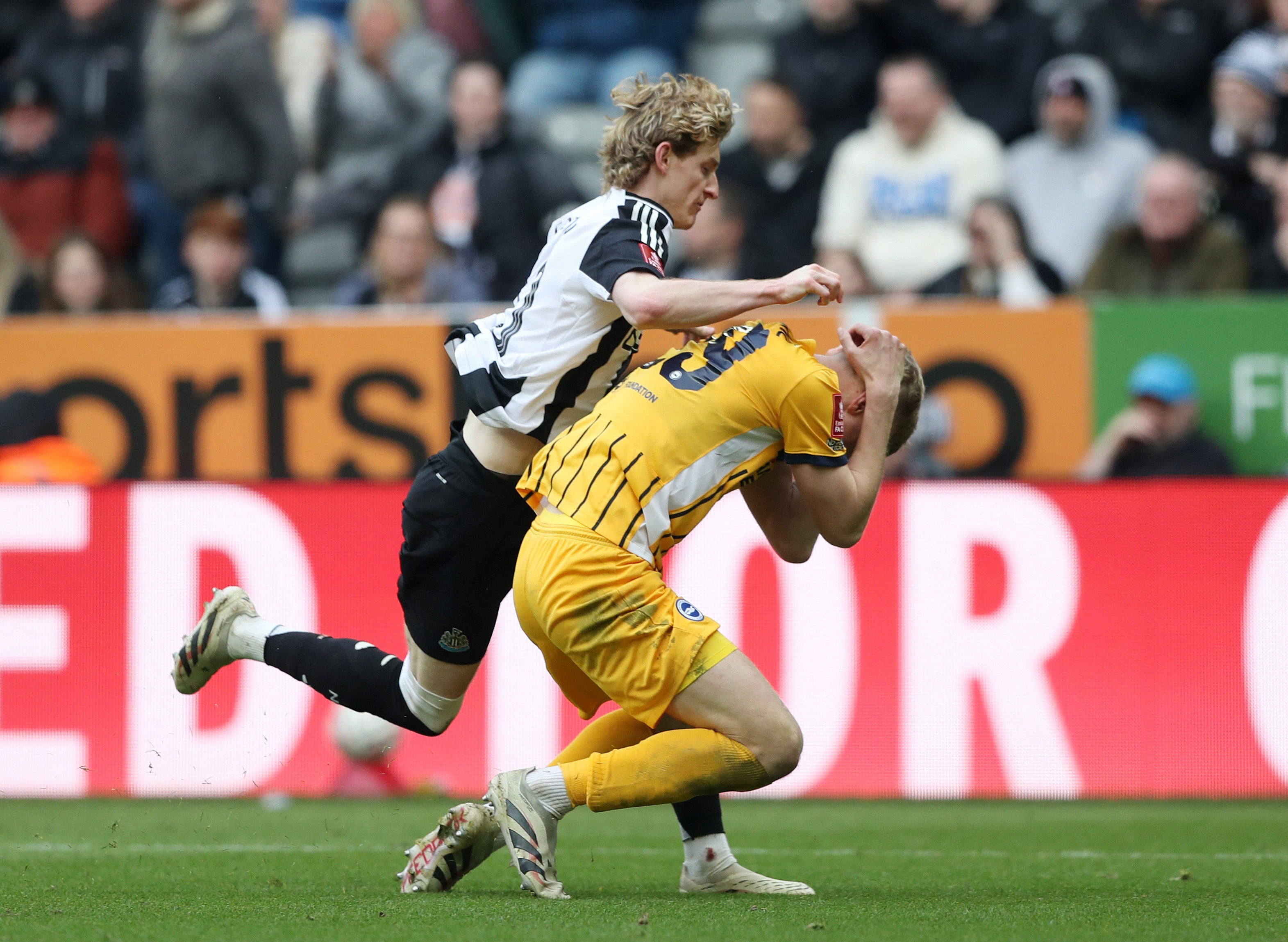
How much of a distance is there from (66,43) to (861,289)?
6.26 metres

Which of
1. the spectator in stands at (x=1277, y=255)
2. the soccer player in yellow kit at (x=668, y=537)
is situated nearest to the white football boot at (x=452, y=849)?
the soccer player in yellow kit at (x=668, y=537)

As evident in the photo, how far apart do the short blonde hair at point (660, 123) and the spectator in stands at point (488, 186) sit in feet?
17.8

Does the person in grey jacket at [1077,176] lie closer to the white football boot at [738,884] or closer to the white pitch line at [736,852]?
the white pitch line at [736,852]

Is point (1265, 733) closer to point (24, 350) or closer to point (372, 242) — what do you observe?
point (372, 242)

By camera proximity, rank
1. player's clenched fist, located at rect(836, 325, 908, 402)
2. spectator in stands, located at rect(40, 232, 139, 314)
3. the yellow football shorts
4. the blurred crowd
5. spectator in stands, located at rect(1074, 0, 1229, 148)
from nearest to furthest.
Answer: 1. the yellow football shorts
2. player's clenched fist, located at rect(836, 325, 908, 402)
3. the blurred crowd
4. spectator in stands, located at rect(1074, 0, 1229, 148)
5. spectator in stands, located at rect(40, 232, 139, 314)

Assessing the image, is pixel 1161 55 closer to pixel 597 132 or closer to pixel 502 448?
pixel 597 132

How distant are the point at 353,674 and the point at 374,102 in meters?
7.47

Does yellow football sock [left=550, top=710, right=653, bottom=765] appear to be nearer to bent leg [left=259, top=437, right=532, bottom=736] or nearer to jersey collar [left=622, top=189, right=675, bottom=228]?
bent leg [left=259, top=437, right=532, bottom=736]

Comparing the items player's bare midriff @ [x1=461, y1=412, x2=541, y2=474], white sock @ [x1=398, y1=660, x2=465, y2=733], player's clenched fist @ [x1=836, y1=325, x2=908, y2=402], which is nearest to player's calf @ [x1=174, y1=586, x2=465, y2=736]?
white sock @ [x1=398, y1=660, x2=465, y2=733]

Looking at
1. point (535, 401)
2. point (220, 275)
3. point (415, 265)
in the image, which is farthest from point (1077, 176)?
point (535, 401)

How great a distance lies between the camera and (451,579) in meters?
4.93

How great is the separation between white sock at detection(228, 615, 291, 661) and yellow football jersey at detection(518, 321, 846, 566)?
122 cm

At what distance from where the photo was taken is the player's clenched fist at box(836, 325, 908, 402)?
15.0 feet

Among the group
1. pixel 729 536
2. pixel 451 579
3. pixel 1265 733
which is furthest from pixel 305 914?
pixel 1265 733
